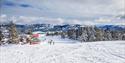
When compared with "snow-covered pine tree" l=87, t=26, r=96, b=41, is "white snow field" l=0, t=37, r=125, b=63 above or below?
above

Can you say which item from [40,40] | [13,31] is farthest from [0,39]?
[40,40]

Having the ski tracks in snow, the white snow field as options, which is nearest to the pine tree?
the white snow field

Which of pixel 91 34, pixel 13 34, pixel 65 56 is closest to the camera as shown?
pixel 65 56

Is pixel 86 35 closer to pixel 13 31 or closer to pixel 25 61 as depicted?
pixel 13 31

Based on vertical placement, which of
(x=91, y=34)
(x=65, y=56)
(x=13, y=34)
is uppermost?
(x=65, y=56)

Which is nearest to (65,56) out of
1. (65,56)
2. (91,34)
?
(65,56)

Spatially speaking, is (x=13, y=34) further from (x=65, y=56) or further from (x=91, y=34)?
(x=91, y=34)

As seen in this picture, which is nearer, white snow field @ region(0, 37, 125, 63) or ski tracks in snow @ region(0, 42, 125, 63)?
ski tracks in snow @ region(0, 42, 125, 63)

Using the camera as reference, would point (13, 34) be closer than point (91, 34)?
Yes

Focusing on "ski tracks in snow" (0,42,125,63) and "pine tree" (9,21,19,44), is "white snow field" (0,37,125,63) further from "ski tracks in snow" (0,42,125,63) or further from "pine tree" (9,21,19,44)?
"pine tree" (9,21,19,44)

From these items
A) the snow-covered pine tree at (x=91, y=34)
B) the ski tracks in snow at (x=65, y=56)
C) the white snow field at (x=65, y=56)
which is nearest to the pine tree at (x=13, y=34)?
the white snow field at (x=65, y=56)

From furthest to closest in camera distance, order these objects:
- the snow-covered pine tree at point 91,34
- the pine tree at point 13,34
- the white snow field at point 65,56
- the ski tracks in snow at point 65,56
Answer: the snow-covered pine tree at point 91,34
the pine tree at point 13,34
the white snow field at point 65,56
the ski tracks in snow at point 65,56

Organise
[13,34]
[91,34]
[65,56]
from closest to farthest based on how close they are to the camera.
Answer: [65,56]
[13,34]
[91,34]

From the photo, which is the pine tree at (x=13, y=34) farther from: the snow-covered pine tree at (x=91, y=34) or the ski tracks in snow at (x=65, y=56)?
the snow-covered pine tree at (x=91, y=34)
